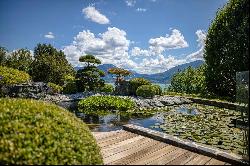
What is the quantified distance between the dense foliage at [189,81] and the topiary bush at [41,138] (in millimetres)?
28213

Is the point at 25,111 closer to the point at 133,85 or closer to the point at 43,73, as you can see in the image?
the point at 133,85

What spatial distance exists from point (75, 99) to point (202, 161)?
17693mm

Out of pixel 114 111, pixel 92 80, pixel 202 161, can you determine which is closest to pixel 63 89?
pixel 92 80

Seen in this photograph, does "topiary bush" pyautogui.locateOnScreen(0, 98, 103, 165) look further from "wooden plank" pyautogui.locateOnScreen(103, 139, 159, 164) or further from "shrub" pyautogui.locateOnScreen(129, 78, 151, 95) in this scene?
"shrub" pyautogui.locateOnScreen(129, 78, 151, 95)

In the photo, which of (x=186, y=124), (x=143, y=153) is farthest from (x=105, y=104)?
(x=143, y=153)

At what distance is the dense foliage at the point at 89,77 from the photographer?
3028 centimetres

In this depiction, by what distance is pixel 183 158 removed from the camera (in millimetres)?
6539

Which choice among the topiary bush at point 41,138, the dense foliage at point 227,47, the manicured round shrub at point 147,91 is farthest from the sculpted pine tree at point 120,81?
the topiary bush at point 41,138

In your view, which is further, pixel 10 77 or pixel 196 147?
pixel 10 77

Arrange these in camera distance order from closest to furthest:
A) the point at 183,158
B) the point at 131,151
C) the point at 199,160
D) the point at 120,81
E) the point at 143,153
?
the point at 199,160 < the point at 183,158 < the point at 143,153 < the point at 131,151 < the point at 120,81

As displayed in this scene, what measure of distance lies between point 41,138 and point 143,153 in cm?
312

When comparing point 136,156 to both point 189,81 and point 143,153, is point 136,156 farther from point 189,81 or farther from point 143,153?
point 189,81

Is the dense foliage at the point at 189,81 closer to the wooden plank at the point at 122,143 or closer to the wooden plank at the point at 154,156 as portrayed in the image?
the wooden plank at the point at 122,143

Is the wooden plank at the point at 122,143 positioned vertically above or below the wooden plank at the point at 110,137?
below
